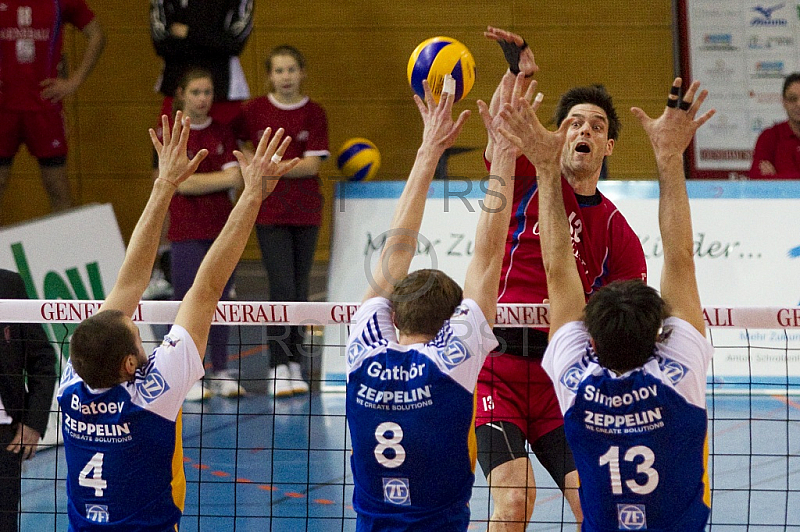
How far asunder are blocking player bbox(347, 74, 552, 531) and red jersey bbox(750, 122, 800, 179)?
647cm

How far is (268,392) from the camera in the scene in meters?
8.44

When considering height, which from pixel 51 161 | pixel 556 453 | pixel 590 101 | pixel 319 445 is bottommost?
pixel 319 445

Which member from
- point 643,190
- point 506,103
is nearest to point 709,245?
point 643,190

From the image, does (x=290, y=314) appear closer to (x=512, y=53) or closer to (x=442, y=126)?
(x=442, y=126)

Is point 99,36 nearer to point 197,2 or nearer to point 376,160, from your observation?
point 197,2

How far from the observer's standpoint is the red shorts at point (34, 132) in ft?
29.9

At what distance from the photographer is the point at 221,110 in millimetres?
8609

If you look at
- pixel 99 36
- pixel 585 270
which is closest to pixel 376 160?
pixel 99 36

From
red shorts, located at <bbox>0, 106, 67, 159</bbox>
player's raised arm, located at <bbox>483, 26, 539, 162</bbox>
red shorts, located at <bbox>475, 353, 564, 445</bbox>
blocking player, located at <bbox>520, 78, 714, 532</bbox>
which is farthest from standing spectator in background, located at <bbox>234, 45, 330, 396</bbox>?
blocking player, located at <bbox>520, 78, 714, 532</bbox>

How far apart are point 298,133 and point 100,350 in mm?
5232

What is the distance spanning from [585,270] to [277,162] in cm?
144

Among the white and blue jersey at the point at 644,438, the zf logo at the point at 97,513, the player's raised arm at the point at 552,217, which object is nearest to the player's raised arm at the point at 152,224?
the zf logo at the point at 97,513

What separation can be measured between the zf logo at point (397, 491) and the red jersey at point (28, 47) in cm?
700

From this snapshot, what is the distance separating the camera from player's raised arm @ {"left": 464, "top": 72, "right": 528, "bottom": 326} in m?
3.62
